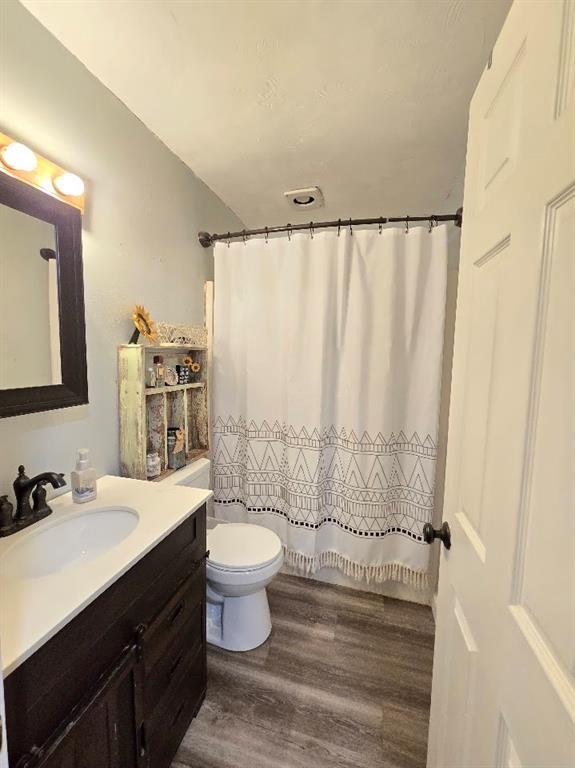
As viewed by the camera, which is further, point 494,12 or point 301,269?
point 301,269

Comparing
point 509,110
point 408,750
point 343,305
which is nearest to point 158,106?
point 343,305

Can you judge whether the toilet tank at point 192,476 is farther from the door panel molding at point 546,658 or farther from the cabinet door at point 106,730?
the door panel molding at point 546,658

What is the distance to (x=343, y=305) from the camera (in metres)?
1.81

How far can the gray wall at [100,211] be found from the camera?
1048 millimetres

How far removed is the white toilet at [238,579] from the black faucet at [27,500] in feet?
1.77

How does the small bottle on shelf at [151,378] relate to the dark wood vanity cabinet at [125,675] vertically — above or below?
above

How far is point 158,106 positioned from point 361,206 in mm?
1340

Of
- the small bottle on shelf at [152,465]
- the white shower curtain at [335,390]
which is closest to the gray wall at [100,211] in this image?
the small bottle on shelf at [152,465]

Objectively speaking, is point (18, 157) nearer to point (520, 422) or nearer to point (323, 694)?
point (520, 422)

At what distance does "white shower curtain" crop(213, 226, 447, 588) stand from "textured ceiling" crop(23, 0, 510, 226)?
402 mm

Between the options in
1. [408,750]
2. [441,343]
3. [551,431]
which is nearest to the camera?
[551,431]

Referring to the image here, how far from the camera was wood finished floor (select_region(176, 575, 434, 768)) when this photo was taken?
1166mm

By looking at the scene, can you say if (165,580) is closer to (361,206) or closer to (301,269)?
(301,269)

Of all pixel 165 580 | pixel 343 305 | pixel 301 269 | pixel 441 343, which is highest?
pixel 301 269
